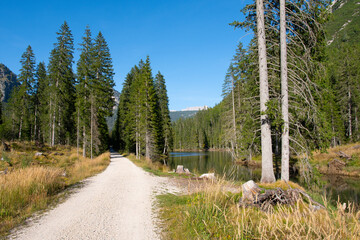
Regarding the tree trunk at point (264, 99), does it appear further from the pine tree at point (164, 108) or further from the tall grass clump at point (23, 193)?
the pine tree at point (164, 108)

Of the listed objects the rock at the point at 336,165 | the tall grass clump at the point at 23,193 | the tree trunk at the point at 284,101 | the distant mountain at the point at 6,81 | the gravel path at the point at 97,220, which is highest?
the distant mountain at the point at 6,81

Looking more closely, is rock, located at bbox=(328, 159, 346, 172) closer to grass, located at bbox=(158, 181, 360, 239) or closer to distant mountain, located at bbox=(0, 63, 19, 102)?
grass, located at bbox=(158, 181, 360, 239)

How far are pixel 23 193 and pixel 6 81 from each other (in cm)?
20745

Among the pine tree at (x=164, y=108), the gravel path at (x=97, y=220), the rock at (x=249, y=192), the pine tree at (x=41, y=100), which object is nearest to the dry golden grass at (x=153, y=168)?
the gravel path at (x=97, y=220)

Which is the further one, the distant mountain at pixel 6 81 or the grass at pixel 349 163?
the distant mountain at pixel 6 81

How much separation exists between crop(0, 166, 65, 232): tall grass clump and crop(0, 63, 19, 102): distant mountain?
188 metres

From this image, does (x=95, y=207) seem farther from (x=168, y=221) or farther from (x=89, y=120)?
(x=89, y=120)

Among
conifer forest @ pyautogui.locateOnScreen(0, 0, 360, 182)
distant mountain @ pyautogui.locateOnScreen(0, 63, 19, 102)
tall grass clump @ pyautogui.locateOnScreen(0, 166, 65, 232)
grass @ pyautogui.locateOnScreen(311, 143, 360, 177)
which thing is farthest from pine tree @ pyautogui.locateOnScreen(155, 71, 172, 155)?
distant mountain @ pyautogui.locateOnScreen(0, 63, 19, 102)

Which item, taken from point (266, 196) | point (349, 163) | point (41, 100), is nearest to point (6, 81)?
point (41, 100)

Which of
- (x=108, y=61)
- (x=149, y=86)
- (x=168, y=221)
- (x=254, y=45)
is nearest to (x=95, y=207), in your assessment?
(x=168, y=221)

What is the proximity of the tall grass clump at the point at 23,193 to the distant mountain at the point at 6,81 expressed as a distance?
18766cm

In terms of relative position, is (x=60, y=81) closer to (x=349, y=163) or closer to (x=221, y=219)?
(x=221, y=219)

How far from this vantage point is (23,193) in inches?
249

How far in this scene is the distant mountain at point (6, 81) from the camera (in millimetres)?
149087
